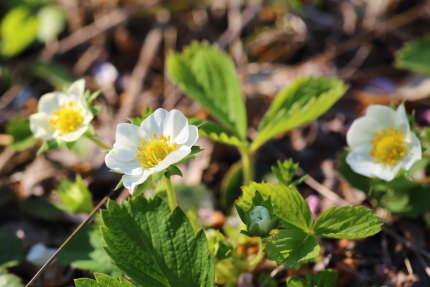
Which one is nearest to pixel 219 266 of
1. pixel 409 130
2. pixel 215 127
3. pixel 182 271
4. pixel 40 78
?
pixel 182 271

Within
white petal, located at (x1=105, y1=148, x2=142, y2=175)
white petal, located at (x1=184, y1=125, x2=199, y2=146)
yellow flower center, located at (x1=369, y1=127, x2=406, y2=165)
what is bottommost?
yellow flower center, located at (x1=369, y1=127, x2=406, y2=165)

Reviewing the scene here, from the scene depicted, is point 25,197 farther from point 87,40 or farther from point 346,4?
point 346,4

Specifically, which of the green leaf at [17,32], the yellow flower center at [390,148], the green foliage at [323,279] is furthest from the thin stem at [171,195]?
the green leaf at [17,32]

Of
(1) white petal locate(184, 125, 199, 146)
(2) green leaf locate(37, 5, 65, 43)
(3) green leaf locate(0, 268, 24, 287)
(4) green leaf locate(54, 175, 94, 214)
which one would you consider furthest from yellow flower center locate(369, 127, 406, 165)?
(2) green leaf locate(37, 5, 65, 43)

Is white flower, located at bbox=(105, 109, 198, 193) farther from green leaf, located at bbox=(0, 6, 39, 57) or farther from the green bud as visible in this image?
green leaf, located at bbox=(0, 6, 39, 57)

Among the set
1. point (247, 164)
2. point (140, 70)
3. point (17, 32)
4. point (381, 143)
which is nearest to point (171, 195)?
point (247, 164)

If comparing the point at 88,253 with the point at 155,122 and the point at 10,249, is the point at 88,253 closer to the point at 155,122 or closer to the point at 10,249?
the point at 10,249

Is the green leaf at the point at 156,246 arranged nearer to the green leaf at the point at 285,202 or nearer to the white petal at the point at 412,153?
the green leaf at the point at 285,202
